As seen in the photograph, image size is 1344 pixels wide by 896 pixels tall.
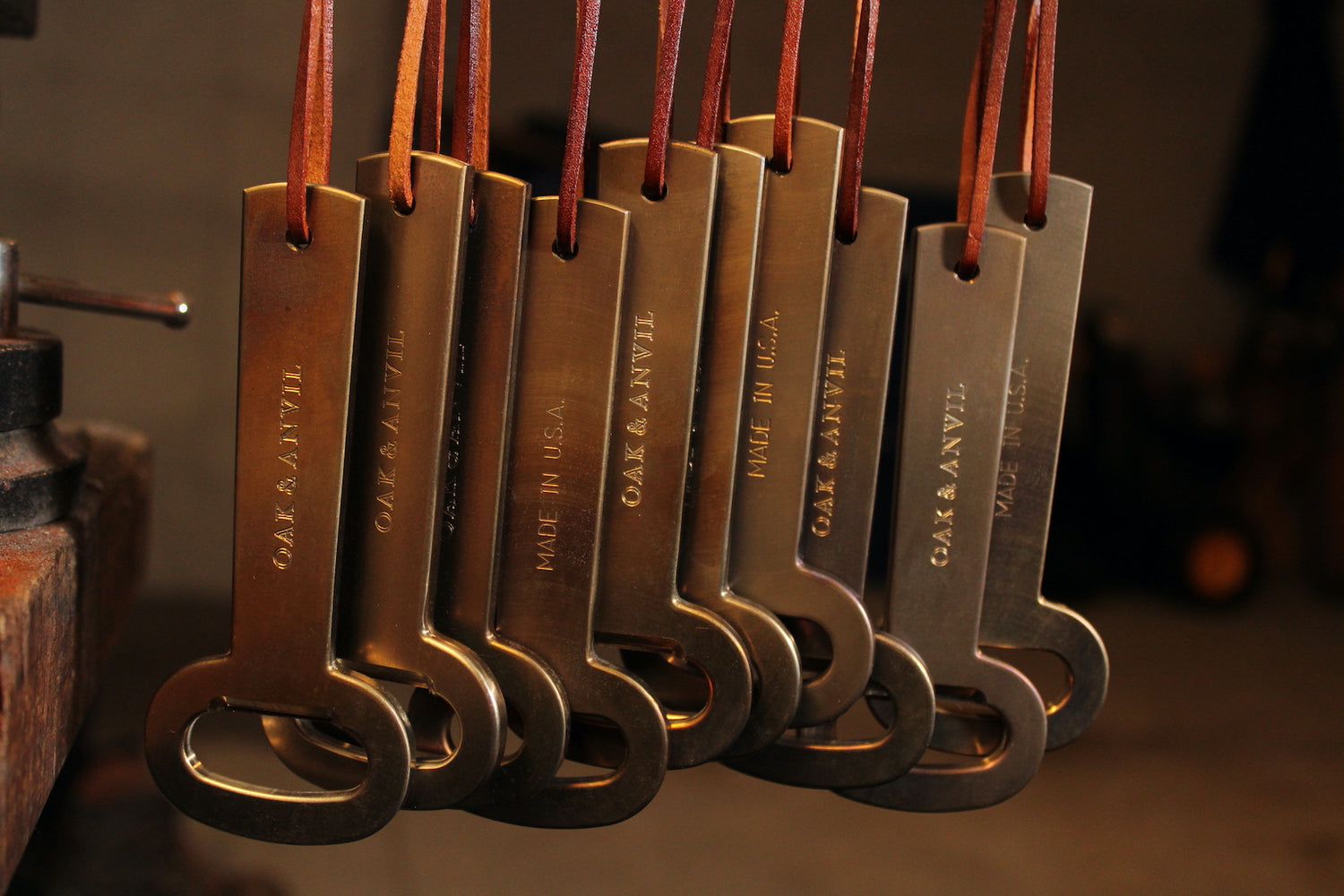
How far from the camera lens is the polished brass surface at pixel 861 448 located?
506 mm

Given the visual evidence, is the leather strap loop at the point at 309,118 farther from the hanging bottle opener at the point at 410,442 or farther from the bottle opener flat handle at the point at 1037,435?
the bottle opener flat handle at the point at 1037,435

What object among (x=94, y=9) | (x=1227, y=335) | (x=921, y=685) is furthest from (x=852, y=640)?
(x=94, y=9)

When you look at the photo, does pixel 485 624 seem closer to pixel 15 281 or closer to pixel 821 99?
pixel 15 281

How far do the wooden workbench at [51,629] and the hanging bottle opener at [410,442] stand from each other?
0.38 feet

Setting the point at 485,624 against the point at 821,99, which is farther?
the point at 821,99

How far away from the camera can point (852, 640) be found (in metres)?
0.51

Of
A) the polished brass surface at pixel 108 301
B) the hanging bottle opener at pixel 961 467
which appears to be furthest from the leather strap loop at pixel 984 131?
the polished brass surface at pixel 108 301

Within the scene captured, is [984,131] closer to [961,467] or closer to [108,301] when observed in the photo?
[961,467]

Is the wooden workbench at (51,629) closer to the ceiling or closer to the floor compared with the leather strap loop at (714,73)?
closer to the floor

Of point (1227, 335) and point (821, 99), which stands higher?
point (821, 99)

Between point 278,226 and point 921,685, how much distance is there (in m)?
0.35

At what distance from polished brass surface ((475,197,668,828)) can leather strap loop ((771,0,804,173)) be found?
8 centimetres

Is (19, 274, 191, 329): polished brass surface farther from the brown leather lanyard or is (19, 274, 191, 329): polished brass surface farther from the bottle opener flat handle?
the bottle opener flat handle

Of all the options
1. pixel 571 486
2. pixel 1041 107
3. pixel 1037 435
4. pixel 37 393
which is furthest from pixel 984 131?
pixel 37 393
